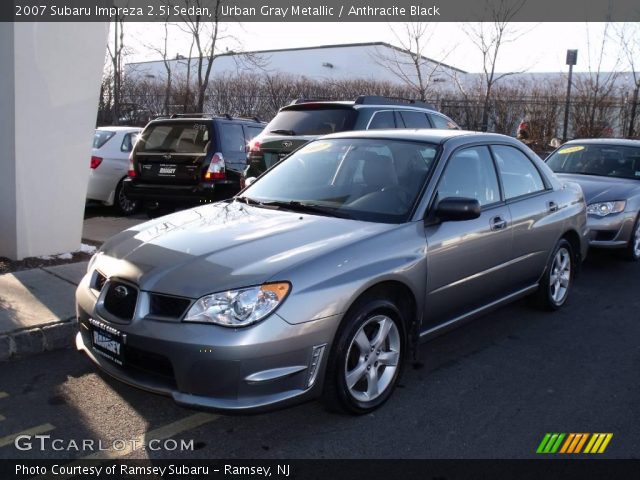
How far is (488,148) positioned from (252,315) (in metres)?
2.78

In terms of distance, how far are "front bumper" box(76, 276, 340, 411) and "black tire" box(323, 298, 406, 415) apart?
19 cm

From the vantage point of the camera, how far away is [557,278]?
19.4 ft

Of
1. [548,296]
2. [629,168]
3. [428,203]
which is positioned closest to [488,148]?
[428,203]

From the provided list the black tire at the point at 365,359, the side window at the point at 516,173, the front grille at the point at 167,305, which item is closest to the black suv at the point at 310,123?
the side window at the point at 516,173

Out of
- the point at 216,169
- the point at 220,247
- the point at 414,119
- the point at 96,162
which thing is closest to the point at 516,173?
the point at 220,247

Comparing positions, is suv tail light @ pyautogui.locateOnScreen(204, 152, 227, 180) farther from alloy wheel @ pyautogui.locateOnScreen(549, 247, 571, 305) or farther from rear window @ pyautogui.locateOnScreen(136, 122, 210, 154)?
alloy wheel @ pyautogui.locateOnScreen(549, 247, 571, 305)

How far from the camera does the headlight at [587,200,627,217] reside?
771 cm

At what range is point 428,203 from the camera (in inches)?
167

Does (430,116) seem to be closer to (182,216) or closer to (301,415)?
(182,216)

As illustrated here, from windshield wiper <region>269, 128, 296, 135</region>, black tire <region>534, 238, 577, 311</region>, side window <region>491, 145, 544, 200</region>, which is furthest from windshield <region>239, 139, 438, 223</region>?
windshield wiper <region>269, 128, 296, 135</region>

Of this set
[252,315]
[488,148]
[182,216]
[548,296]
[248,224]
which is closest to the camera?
[252,315]

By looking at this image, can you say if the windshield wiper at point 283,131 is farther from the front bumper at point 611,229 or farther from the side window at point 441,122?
the front bumper at point 611,229

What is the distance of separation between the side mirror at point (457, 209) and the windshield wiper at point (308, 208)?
61 centimetres

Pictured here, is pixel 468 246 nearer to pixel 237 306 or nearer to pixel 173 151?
pixel 237 306
